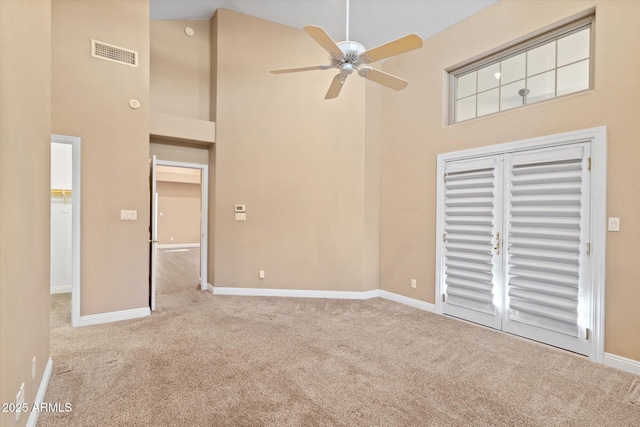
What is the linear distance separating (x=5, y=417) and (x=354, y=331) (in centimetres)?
284

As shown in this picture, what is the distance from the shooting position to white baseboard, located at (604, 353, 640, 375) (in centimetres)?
273

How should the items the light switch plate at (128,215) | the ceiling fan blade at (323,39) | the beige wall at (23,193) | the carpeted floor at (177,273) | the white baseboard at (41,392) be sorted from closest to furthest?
the beige wall at (23,193) → the white baseboard at (41,392) → the ceiling fan blade at (323,39) → the light switch plate at (128,215) → the carpeted floor at (177,273)

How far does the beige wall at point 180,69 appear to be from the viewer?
493cm

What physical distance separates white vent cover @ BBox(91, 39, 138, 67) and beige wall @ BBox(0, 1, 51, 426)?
4.77 ft

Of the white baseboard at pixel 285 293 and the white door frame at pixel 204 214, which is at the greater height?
the white door frame at pixel 204 214

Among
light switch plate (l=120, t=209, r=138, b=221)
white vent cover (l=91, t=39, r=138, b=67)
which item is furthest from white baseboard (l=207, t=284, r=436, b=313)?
white vent cover (l=91, t=39, r=138, b=67)

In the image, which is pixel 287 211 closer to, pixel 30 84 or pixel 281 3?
pixel 281 3

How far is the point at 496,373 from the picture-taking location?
2697 millimetres

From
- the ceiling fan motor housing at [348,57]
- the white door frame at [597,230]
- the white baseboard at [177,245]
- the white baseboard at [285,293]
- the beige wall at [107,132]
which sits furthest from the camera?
the white baseboard at [177,245]

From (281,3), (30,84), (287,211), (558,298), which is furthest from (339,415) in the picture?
(281,3)

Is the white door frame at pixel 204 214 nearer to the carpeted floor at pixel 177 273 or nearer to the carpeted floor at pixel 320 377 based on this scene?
the carpeted floor at pixel 177 273

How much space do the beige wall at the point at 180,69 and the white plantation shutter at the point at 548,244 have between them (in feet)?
15.1

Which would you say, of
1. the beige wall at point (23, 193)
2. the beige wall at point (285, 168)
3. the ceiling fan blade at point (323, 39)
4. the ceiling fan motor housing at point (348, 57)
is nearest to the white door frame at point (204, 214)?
the beige wall at point (285, 168)

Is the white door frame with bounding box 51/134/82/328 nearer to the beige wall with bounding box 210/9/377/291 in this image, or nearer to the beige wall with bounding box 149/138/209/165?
the beige wall with bounding box 149/138/209/165
